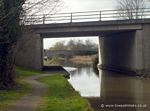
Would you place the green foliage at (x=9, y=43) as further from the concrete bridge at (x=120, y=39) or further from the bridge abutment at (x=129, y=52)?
the bridge abutment at (x=129, y=52)

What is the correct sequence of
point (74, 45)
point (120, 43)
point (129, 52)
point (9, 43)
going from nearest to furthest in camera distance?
point (9, 43), point (129, 52), point (120, 43), point (74, 45)

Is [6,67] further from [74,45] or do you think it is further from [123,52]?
[74,45]

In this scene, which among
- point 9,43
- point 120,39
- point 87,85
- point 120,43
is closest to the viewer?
point 9,43

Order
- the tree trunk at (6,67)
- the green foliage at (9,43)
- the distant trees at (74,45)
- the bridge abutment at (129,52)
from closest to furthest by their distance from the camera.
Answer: the green foliage at (9,43) → the tree trunk at (6,67) → the bridge abutment at (129,52) → the distant trees at (74,45)

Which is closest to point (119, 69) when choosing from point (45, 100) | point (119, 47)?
point (119, 47)

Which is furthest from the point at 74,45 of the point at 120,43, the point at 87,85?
the point at 87,85

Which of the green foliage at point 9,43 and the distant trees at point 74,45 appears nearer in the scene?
the green foliage at point 9,43

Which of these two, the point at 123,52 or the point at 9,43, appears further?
the point at 123,52

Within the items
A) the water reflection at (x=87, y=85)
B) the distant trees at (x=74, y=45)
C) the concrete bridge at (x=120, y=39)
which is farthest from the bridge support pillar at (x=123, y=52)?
the distant trees at (x=74, y=45)

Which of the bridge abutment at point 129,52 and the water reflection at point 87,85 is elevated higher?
the bridge abutment at point 129,52

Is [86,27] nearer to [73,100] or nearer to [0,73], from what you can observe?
[0,73]

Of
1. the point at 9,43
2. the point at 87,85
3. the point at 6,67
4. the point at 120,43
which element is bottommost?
the point at 87,85

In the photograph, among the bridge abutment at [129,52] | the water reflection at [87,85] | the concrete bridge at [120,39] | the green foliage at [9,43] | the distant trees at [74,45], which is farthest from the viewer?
the distant trees at [74,45]

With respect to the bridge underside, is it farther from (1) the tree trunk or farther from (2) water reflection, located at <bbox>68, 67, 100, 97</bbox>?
(1) the tree trunk
